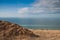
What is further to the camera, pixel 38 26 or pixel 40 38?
pixel 38 26

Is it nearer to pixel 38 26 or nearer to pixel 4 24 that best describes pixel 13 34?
pixel 4 24

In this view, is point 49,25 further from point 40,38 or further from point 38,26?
point 40,38

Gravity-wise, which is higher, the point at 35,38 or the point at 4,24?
the point at 4,24

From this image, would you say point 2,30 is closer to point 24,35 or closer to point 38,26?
point 24,35

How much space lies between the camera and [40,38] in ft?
27.2

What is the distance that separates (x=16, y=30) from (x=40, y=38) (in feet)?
3.25

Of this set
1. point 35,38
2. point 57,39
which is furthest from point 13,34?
point 57,39

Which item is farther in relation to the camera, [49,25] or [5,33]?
[49,25]

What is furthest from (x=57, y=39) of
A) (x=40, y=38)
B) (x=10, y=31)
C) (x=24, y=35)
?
(x=10, y=31)

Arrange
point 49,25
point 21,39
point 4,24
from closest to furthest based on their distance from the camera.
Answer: point 21,39 < point 4,24 < point 49,25

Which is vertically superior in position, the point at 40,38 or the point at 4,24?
the point at 4,24

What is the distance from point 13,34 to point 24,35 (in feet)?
1.39

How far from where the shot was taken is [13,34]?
8.12 meters

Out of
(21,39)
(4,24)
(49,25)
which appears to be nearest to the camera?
(21,39)
